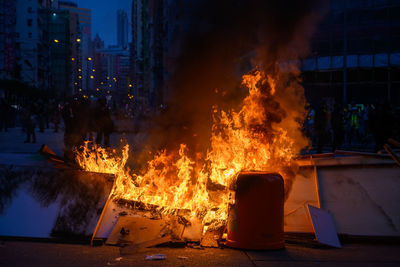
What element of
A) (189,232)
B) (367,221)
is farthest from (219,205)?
(367,221)

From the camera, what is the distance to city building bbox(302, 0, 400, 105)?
3047 cm

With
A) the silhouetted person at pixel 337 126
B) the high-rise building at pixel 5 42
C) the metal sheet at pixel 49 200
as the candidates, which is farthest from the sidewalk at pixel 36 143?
the high-rise building at pixel 5 42

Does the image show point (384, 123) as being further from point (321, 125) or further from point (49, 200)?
point (49, 200)

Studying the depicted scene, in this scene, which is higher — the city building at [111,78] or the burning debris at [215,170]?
the city building at [111,78]

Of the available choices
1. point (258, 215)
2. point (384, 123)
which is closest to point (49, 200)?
point (258, 215)

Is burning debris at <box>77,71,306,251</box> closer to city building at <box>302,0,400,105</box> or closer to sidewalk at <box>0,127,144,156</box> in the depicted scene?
sidewalk at <box>0,127,144,156</box>

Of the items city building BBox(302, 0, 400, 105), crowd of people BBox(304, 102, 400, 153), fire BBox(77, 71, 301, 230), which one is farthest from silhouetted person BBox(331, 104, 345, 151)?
city building BBox(302, 0, 400, 105)

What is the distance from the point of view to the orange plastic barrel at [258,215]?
4895mm

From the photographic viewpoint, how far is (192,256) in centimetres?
454

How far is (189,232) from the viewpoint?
5.18m

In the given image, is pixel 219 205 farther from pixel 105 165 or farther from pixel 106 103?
pixel 106 103

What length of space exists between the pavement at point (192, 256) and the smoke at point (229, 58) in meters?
2.13

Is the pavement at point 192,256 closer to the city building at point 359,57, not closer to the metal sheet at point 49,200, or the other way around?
the metal sheet at point 49,200

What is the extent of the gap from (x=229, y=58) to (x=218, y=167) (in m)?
2.19
